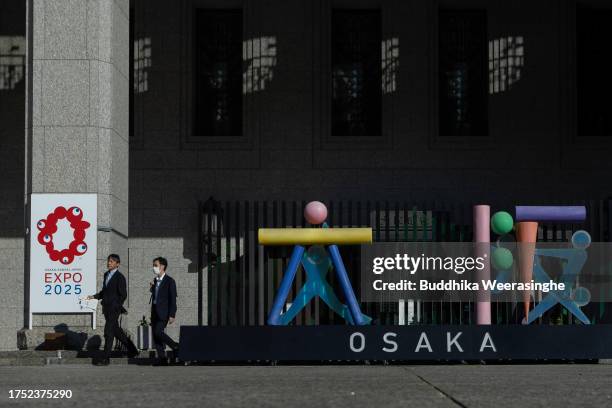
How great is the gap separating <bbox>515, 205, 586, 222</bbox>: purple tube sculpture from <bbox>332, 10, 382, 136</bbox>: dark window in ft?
20.0

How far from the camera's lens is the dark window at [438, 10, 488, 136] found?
93.6 feet

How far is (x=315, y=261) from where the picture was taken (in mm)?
23844

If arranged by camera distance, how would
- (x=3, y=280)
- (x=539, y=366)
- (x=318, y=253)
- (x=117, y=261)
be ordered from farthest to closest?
(x=3, y=280)
(x=318, y=253)
(x=117, y=261)
(x=539, y=366)

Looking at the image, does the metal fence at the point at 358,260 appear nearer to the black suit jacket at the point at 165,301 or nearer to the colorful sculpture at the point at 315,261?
the colorful sculpture at the point at 315,261

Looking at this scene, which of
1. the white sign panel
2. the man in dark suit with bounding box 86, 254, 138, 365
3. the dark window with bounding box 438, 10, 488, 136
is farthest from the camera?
the dark window with bounding box 438, 10, 488, 136

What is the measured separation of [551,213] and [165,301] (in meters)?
7.62

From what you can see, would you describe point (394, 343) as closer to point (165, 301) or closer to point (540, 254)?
point (165, 301)

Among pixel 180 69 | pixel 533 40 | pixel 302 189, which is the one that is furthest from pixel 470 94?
pixel 180 69

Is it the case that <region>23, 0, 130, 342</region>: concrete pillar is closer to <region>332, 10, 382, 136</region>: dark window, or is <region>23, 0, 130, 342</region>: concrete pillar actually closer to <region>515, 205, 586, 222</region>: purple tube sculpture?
<region>332, 10, 382, 136</region>: dark window

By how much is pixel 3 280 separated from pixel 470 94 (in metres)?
11.5

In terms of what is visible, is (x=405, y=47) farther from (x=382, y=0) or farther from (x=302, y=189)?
(x=302, y=189)

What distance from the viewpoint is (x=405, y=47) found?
28.2 m

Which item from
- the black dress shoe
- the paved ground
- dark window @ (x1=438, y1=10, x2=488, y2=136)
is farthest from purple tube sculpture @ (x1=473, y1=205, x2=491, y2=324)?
the black dress shoe

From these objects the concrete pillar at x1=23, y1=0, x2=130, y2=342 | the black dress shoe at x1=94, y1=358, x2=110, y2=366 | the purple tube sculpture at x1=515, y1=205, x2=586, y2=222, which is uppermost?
the concrete pillar at x1=23, y1=0, x2=130, y2=342
